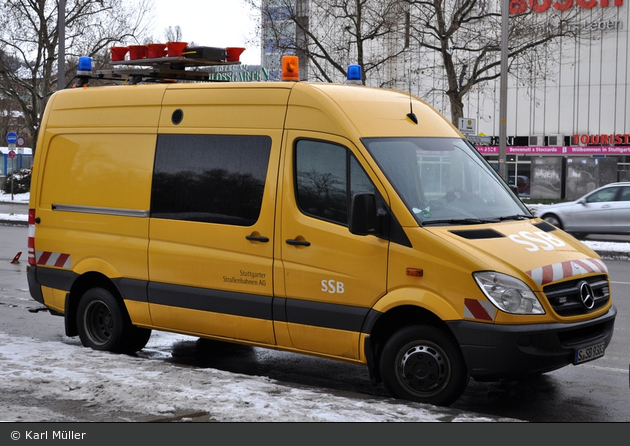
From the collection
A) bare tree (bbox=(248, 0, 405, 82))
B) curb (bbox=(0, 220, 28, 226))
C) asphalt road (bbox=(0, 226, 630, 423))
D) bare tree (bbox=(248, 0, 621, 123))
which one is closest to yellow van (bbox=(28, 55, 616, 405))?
asphalt road (bbox=(0, 226, 630, 423))

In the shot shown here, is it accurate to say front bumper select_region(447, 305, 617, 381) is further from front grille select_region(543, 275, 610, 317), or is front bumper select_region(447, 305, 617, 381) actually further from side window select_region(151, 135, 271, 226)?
side window select_region(151, 135, 271, 226)

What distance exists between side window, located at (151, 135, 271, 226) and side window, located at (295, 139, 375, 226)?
35 cm

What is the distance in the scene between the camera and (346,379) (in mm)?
6949

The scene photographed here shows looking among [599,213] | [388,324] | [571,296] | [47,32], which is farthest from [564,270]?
[47,32]

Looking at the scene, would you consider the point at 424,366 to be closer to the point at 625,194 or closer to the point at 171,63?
the point at 171,63

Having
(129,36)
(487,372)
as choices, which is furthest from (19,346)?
(129,36)

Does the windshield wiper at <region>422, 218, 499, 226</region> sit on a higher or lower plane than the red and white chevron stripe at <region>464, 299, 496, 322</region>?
higher

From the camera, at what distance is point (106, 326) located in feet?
25.3

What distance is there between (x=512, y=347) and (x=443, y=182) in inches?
53.3

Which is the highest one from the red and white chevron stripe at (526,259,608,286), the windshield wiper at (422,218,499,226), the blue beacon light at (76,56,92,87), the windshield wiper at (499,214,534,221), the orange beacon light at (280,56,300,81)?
the blue beacon light at (76,56,92,87)

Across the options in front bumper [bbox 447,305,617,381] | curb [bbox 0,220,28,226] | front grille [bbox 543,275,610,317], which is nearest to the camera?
front bumper [bbox 447,305,617,381]

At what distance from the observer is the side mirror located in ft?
18.6

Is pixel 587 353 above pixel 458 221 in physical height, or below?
below

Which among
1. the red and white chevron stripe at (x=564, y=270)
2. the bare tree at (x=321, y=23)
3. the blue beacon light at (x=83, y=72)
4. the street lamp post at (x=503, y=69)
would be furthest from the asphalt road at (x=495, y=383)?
the bare tree at (x=321, y=23)
